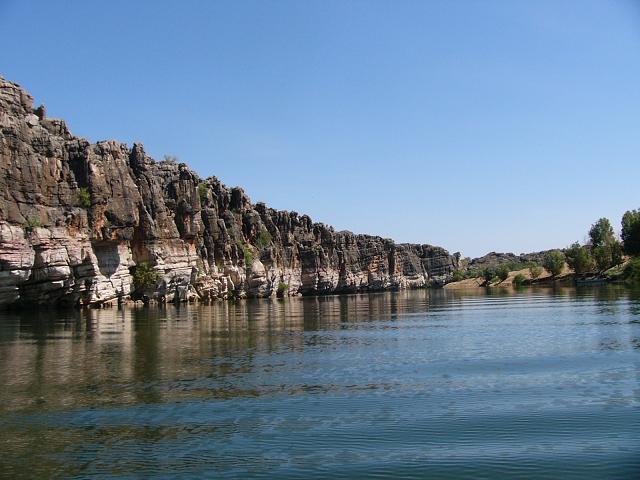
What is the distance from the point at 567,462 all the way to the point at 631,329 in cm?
2988

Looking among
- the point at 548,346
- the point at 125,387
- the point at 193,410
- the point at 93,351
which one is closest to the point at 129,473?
the point at 193,410

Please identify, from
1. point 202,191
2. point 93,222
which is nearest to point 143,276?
point 93,222

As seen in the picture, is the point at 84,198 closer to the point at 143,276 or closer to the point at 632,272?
the point at 143,276

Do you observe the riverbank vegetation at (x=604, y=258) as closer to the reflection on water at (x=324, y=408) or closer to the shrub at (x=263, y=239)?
the shrub at (x=263, y=239)

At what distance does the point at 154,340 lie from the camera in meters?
40.4

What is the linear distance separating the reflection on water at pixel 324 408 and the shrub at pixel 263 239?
103238 mm

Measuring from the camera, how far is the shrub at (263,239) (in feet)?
468

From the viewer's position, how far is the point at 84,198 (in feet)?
253

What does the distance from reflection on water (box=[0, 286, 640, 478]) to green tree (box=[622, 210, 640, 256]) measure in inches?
4574

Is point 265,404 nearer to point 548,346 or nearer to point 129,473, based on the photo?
point 129,473

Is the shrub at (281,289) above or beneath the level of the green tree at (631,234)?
beneath

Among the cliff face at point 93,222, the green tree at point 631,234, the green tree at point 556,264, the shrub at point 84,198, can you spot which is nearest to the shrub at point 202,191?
the cliff face at point 93,222

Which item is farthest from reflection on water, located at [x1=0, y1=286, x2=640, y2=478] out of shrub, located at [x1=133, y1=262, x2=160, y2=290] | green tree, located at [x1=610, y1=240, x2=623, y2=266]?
green tree, located at [x1=610, y1=240, x2=623, y2=266]

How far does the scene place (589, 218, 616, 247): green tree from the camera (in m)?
180
